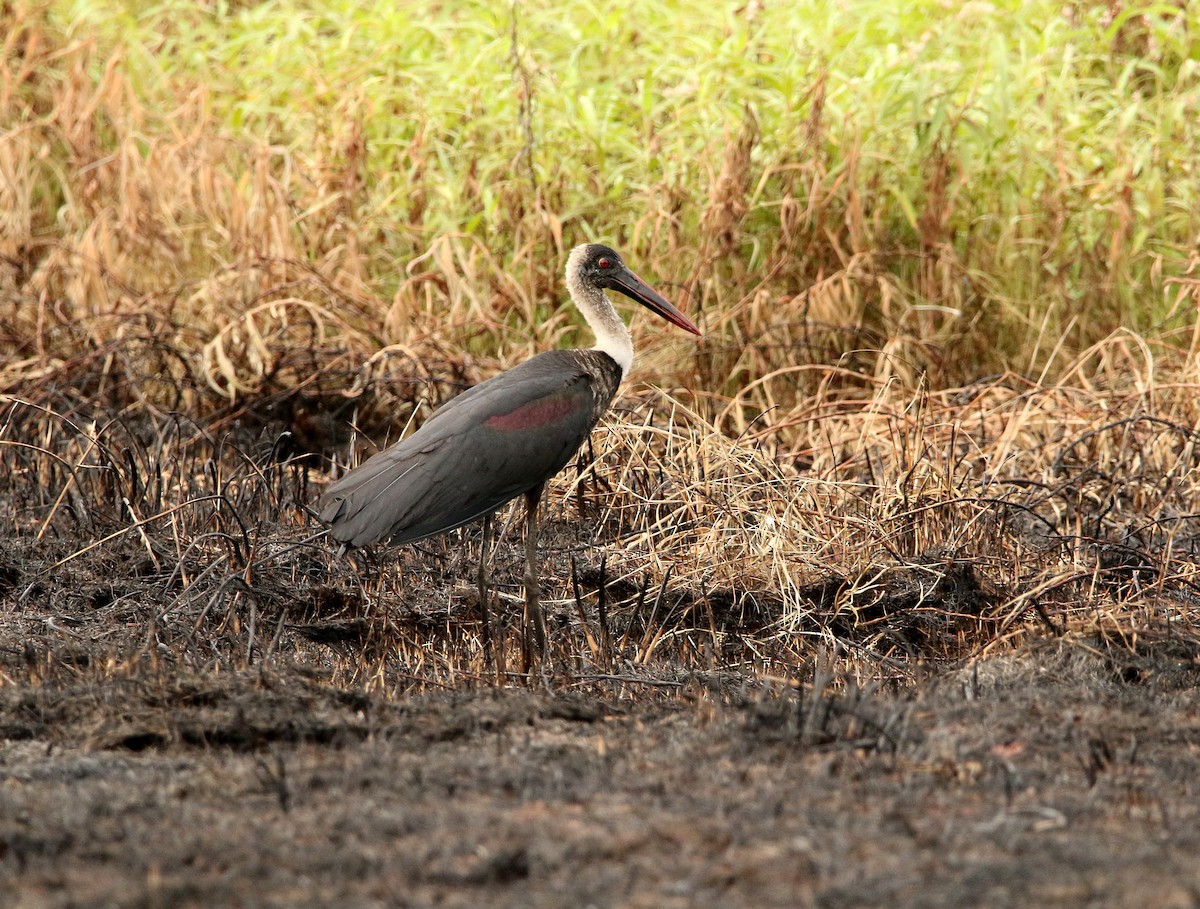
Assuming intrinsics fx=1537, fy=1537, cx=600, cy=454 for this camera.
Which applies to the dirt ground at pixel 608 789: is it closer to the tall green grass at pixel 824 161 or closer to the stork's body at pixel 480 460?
the stork's body at pixel 480 460

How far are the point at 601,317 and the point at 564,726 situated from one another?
2.15m

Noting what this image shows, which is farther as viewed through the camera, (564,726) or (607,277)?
(607,277)

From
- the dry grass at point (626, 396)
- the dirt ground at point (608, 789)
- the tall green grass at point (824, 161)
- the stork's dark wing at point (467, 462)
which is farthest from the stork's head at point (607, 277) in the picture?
the dirt ground at point (608, 789)

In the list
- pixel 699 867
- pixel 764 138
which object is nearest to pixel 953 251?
pixel 764 138

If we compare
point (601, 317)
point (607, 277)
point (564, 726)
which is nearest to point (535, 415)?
point (601, 317)

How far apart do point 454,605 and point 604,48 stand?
4.51 metres

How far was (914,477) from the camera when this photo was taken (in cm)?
570

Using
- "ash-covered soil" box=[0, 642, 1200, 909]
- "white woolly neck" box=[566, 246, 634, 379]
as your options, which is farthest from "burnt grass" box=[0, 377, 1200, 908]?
"white woolly neck" box=[566, 246, 634, 379]

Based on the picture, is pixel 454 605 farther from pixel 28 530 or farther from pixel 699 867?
pixel 699 867

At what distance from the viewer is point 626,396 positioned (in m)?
6.70

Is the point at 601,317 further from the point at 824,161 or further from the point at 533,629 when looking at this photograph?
the point at 824,161

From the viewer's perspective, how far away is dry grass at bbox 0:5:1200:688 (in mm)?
4898

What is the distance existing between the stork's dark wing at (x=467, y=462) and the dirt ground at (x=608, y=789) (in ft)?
2.21

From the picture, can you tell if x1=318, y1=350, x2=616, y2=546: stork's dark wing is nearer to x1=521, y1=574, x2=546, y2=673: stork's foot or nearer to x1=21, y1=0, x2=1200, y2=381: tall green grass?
x1=521, y1=574, x2=546, y2=673: stork's foot
